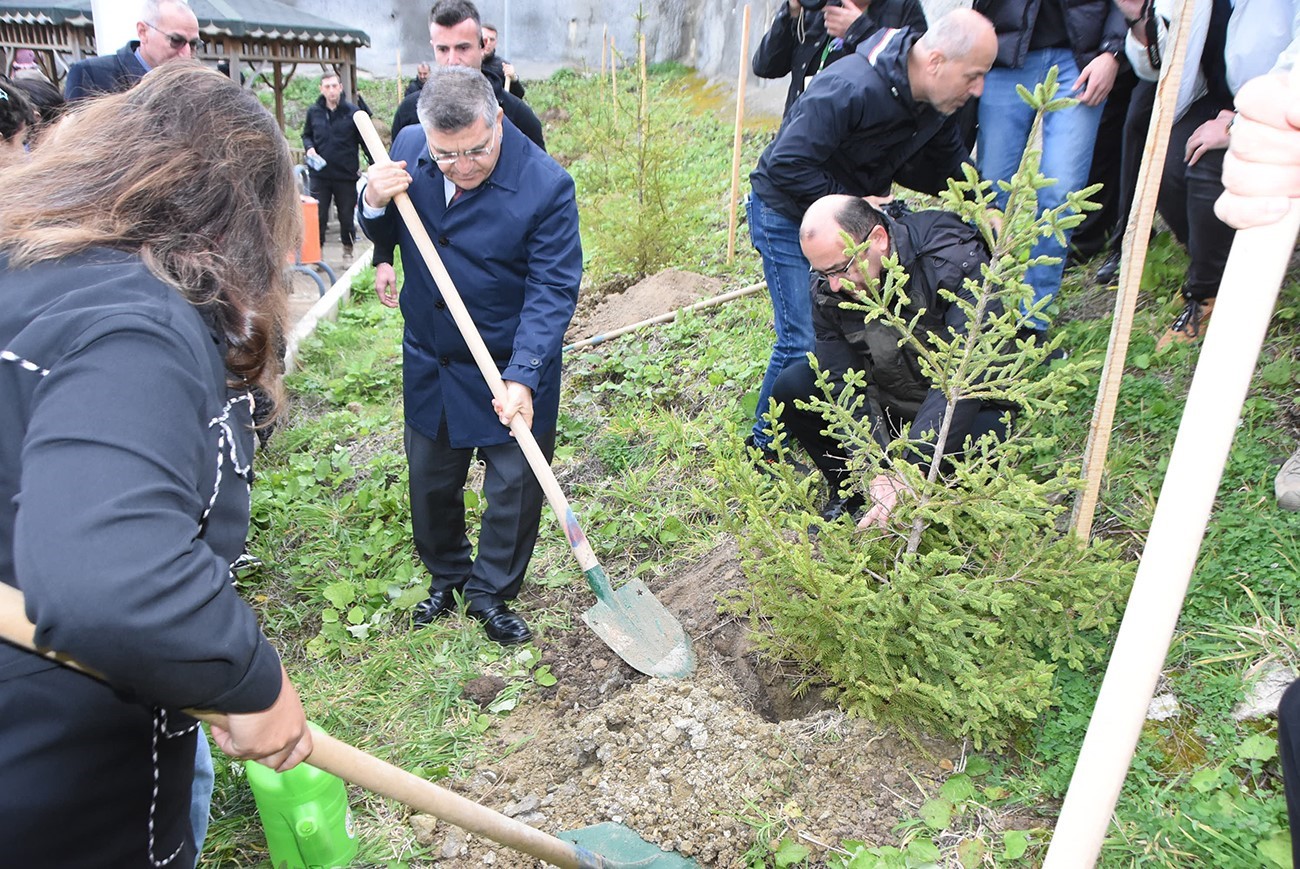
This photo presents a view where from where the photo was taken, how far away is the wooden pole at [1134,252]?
2238 mm

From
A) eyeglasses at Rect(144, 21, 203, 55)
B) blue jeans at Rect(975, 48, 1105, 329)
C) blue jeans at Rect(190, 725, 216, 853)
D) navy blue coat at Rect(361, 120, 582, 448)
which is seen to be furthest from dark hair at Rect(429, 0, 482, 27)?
blue jeans at Rect(190, 725, 216, 853)

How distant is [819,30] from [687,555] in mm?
2950

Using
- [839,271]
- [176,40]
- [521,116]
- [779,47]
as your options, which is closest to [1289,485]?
[839,271]

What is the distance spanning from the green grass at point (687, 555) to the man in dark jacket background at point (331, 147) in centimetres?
433

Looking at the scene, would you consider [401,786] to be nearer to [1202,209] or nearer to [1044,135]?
[1202,209]

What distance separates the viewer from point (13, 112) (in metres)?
3.76

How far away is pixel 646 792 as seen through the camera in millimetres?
2455

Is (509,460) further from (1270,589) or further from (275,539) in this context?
(1270,589)

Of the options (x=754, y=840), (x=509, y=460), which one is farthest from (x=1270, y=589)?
(x=509, y=460)

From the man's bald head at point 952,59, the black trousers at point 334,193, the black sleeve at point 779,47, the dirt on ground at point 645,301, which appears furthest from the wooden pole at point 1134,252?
the black trousers at point 334,193

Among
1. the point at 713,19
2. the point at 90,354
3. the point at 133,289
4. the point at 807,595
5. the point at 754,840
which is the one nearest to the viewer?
the point at 90,354

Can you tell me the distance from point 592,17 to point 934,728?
22096 mm

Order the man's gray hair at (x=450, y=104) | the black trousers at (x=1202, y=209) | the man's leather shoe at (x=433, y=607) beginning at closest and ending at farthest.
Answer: the man's gray hair at (x=450, y=104), the black trousers at (x=1202, y=209), the man's leather shoe at (x=433, y=607)

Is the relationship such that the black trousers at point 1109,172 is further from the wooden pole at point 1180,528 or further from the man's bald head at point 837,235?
the wooden pole at point 1180,528
